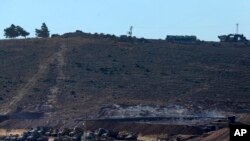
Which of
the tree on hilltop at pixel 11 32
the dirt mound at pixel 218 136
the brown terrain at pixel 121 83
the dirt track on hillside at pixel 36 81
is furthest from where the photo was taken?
the tree on hilltop at pixel 11 32

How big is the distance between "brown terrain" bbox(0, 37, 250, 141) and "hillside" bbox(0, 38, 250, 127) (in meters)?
0.10

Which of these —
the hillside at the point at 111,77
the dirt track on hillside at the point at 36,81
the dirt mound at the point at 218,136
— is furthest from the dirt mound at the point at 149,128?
the dirt track on hillside at the point at 36,81

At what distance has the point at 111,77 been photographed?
9806 centimetres

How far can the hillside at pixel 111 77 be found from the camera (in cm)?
8512

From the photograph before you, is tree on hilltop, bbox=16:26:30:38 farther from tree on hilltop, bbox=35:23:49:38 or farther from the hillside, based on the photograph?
the hillside

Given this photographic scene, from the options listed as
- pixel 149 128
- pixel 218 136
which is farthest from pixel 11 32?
pixel 218 136

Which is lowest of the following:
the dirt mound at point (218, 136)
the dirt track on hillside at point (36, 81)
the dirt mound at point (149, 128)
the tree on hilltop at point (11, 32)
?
the dirt mound at point (149, 128)

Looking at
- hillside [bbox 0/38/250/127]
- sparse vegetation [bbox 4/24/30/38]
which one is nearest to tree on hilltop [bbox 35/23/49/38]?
sparse vegetation [bbox 4/24/30/38]

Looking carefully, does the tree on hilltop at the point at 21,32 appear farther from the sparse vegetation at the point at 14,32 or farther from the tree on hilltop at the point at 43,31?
the tree on hilltop at the point at 43,31

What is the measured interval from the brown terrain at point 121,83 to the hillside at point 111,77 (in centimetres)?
10

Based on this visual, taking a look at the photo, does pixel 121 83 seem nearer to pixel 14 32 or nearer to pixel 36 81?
pixel 36 81

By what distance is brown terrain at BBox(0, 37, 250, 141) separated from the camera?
79750 mm

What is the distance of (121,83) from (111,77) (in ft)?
10.3

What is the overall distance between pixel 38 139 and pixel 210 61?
167 feet
